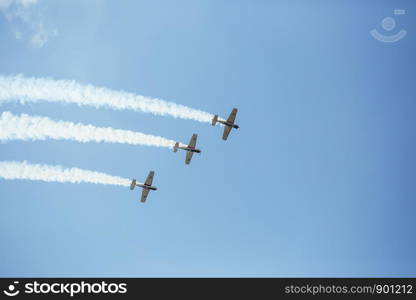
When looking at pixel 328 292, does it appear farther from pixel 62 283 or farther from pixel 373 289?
pixel 62 283

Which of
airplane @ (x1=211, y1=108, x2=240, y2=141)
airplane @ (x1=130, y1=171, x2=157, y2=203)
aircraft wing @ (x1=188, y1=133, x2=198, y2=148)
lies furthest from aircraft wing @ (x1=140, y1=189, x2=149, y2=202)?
airplane @ (x1=211, y1=108, x2=240, y2=141)

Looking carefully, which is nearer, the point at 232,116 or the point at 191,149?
the point at 232,116

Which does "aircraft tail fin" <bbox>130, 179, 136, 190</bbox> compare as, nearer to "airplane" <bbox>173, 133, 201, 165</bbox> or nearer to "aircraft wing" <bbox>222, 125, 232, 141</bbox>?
"airplane" <bbox>173, 133, 201, 165</bbox>

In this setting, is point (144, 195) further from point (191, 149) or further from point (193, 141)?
point (193, 141)

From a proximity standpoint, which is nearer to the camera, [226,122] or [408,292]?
[408,292]

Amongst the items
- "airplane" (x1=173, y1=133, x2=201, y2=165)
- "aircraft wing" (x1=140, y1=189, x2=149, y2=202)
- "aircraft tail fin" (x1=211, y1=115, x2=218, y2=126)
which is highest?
"aircraft tail fin" (x1=211, y1=115, x2=218, y2=126)

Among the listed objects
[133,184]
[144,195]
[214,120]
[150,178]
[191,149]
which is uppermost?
[214,120]

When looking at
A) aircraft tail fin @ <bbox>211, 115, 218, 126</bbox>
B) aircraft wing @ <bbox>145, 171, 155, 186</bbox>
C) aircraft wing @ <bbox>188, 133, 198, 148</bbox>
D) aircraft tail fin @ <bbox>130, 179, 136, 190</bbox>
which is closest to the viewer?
aircraft tail fin @ <bbox>211, 115, 218, 126</bbox>

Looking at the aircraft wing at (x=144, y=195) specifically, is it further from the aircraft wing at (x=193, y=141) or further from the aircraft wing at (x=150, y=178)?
the aircraft wing at (x=193, y=141)

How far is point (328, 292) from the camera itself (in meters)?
34.6

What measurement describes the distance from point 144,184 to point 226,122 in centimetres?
1373

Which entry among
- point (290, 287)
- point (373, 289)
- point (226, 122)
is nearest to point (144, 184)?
point (226, 122)

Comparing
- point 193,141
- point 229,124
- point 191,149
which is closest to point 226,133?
point 229,124

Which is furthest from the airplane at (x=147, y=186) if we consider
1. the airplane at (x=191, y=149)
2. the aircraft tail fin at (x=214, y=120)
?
the aircraft tail fin at (x=214, y=120)
